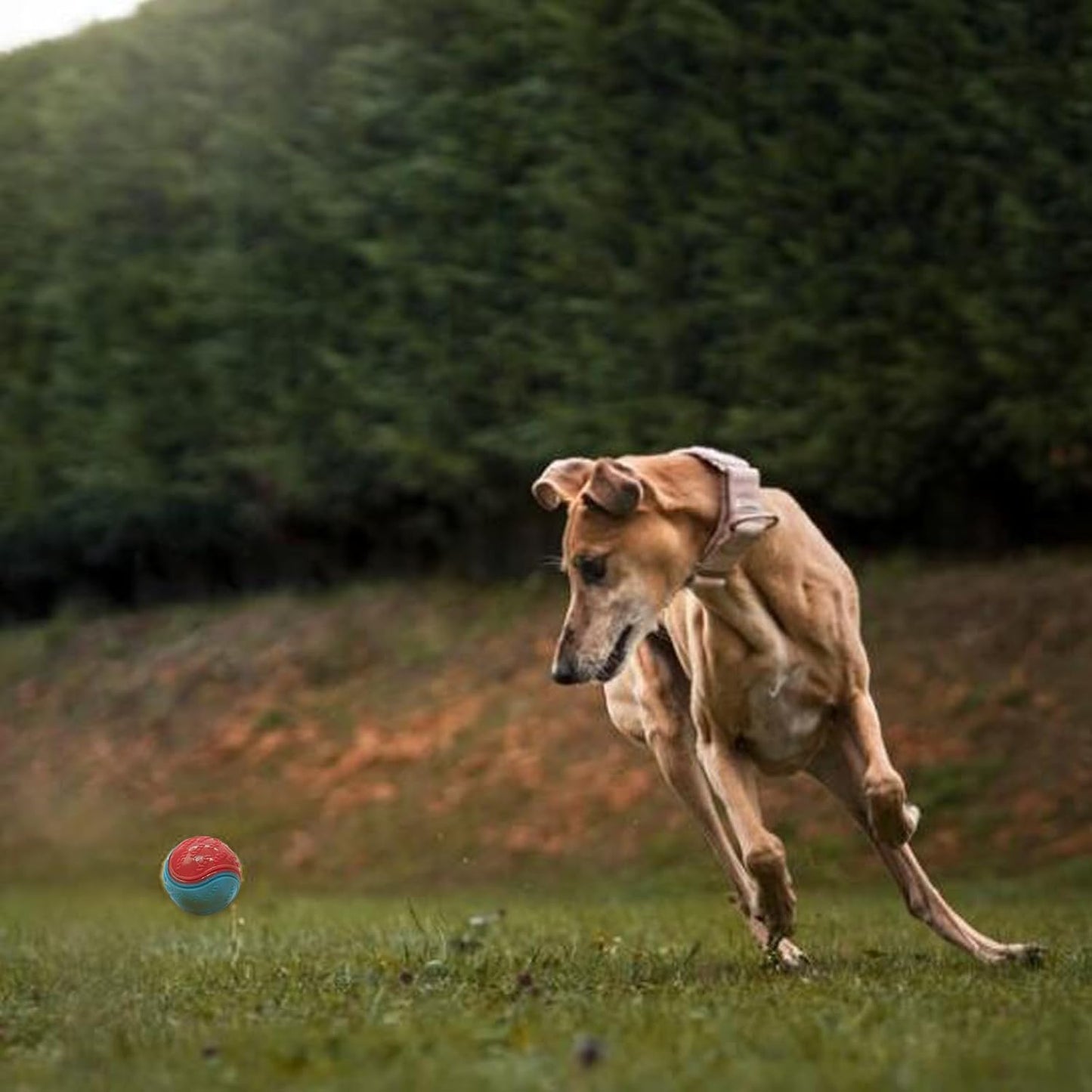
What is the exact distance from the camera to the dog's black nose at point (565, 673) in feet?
20.7

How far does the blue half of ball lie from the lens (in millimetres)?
7953

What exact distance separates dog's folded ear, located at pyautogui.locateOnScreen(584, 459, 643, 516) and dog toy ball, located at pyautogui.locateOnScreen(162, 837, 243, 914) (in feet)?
7.52

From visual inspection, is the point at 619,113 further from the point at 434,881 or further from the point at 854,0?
the point at 434,881

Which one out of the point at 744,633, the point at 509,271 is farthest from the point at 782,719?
the point at 509,271

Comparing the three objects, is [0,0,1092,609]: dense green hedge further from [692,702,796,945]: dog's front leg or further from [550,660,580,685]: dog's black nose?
[550,660,580,685]: dog's black nose

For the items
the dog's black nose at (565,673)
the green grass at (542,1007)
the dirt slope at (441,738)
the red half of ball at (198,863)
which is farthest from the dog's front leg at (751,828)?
the dirt slope at (441,738)

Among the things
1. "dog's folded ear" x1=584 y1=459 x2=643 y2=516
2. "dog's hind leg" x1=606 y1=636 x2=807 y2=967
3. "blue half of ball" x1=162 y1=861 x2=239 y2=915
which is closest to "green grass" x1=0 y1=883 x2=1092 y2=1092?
"blue half of ball" x1=162 y1=861 x2=239 y2=915

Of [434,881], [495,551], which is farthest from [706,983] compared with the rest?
[495,551]

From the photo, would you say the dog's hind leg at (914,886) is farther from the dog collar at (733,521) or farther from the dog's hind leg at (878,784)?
the dog collar at (733,521)

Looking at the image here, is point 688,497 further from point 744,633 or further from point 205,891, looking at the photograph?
point 205,891

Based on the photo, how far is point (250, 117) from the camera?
1495cm

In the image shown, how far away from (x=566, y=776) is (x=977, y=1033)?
734cm

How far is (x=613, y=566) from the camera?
20.9 feet

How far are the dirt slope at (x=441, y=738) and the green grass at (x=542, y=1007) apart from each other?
1.74 metres
